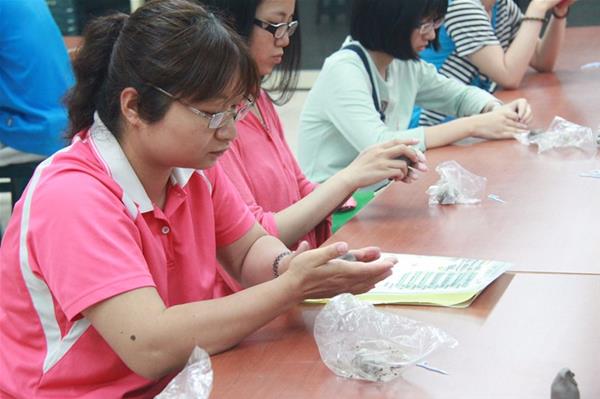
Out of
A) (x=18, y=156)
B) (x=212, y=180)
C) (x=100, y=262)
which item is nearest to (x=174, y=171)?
(x=212, y=180)

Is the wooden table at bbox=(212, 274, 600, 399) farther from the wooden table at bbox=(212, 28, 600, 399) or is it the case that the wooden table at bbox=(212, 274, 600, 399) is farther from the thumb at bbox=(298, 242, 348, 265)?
the thumb at bbox=(298, 242, 348, 265)

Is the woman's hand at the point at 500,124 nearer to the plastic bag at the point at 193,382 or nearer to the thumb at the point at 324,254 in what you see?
the thumb at the point at 324,254

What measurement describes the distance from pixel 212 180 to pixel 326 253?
0.39 meters

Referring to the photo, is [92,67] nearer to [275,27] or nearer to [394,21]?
[275,27]

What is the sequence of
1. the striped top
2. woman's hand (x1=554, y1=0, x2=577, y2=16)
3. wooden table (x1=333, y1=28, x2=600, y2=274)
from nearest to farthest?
1. wooden table (x1=333, y1=28, x2=600, y2=274)
2. the striped top
3. woman's hand (x1=554, y1=0, x2=577, y2=16)

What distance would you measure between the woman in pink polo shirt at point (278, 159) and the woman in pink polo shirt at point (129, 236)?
1.56ft

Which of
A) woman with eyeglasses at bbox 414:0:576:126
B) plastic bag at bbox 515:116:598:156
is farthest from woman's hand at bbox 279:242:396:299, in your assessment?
woman with eyeglasses at bbox 414:0:576:126

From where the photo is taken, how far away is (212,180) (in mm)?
1684

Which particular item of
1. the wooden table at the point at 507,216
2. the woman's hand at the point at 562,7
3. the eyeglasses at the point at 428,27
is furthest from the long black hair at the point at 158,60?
the woman's hand at the point at 562,7

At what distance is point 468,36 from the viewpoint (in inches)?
132

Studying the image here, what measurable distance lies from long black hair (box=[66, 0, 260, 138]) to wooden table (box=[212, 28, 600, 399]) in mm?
378

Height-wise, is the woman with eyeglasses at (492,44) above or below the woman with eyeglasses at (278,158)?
below

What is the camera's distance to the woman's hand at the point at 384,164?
80.4 inches

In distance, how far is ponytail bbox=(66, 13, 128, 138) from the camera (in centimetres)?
146
